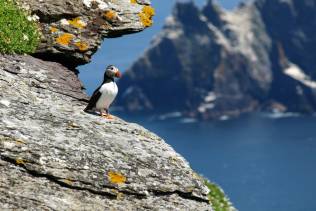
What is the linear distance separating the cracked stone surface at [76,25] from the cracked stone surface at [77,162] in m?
2.37

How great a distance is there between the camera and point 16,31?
17.1 meters

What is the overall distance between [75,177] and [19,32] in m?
5.32

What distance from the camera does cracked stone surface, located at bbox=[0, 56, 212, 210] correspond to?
12.9 m

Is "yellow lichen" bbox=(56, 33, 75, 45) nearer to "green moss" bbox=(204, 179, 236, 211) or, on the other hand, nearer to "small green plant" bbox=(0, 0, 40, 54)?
"small green plant" bbox=(0, 0, 40, 54)

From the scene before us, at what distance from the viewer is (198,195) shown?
14.4 meters

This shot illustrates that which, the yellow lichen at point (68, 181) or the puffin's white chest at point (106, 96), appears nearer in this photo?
the yellow lichen at point (68, 181)

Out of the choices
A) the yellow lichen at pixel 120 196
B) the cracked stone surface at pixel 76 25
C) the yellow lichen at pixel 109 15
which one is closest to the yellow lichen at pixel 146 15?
the cracked stone surface at pixel 76 25

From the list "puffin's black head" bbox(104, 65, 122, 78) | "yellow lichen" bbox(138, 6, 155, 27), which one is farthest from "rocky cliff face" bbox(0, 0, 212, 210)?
"yellow lichen" bbox(138, 6, 155, 27)

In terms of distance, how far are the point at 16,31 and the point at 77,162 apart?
5.00m

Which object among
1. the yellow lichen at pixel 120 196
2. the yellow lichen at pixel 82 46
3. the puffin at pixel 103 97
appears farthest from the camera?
the yellow lichen at pixel 82 46

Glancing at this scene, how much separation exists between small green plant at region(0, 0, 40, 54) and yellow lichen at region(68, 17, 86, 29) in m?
1.14

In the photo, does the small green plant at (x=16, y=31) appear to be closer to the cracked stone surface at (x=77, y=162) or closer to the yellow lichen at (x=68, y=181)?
the cracked stone surface at (x=77, y=162)

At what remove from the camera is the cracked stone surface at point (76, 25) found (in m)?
18.5

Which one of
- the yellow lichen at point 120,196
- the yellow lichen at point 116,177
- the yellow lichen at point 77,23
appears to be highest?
the yellow lichen at point 77,23
